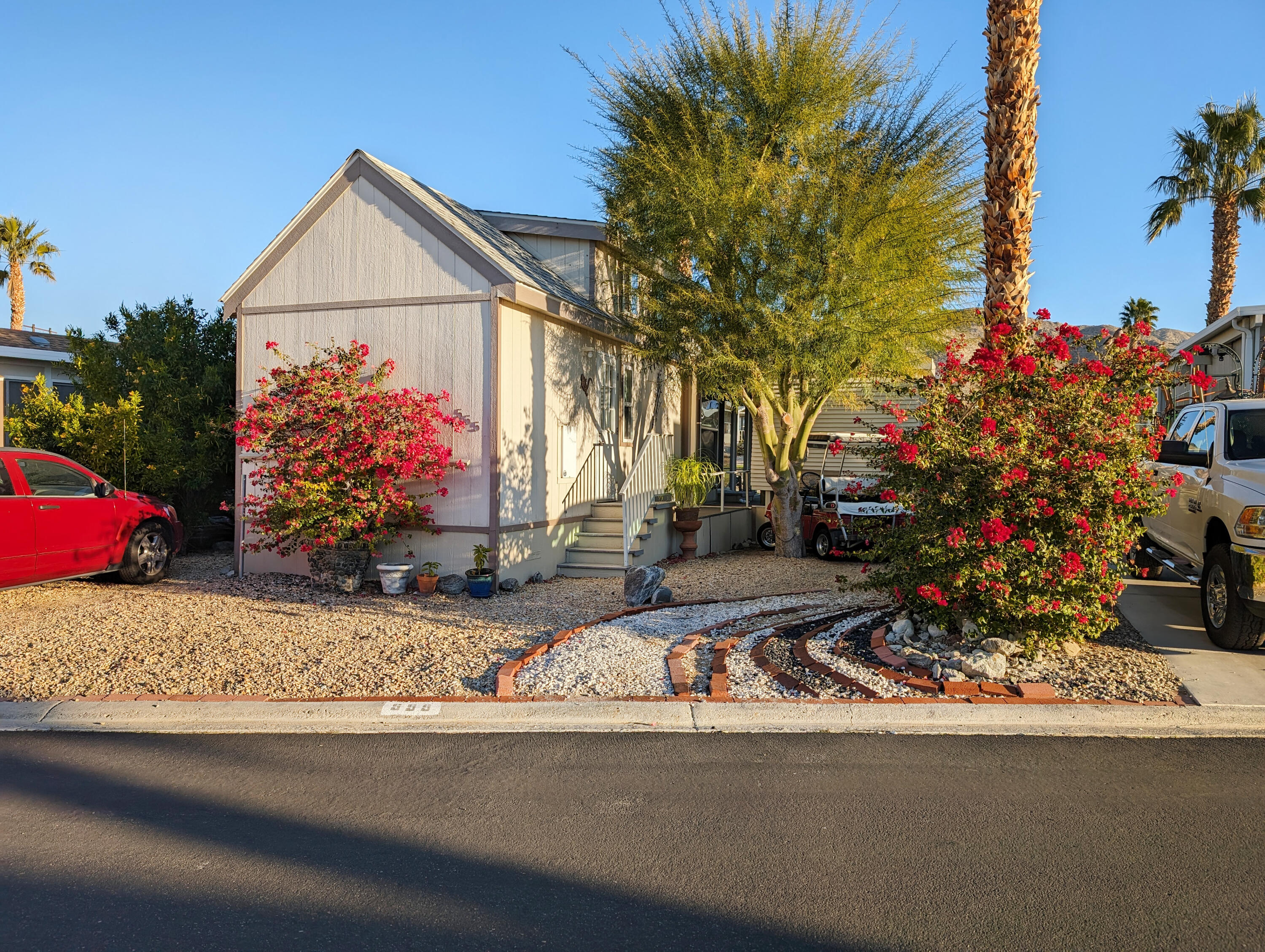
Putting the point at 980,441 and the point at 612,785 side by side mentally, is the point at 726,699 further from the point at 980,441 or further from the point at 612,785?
the point at 980,441

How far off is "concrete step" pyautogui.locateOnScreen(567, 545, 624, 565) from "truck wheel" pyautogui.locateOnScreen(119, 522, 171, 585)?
4.90 meters

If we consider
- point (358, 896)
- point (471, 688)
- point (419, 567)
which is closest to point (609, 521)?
point (419, 567)

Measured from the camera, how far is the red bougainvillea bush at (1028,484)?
19.1 feet

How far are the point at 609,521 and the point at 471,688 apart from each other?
21.4ft

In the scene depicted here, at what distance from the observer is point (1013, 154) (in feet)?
26.8

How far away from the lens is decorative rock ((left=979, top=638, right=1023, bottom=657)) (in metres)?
6.05

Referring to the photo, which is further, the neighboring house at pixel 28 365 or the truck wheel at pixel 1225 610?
the neighboring house at pixel 28 365

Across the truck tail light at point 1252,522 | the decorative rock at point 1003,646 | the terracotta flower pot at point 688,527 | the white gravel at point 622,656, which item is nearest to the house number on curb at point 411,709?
the white gravel at point 622,656

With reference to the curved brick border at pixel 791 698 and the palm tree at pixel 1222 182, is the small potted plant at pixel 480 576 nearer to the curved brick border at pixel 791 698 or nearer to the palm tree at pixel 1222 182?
the curved brick border at pixel 791 698

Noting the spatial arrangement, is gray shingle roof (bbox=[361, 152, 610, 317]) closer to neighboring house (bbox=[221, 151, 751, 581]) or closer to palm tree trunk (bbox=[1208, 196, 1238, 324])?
neighboring house (bbox=[221, 151, 751, 581])

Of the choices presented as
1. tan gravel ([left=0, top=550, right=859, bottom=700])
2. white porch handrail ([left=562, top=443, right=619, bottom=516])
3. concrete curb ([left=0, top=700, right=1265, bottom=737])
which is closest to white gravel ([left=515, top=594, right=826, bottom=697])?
concrete curb ([left=0, top=700, right=1265, bottom=737])

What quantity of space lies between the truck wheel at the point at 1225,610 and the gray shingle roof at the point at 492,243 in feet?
24.0

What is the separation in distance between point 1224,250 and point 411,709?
2205cm

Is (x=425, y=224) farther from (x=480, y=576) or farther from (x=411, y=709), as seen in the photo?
(x=411, y=709)
